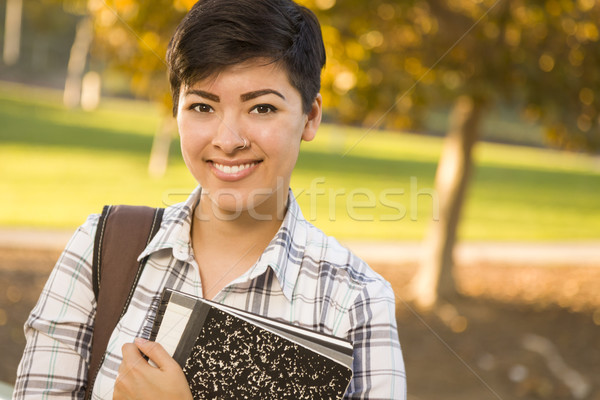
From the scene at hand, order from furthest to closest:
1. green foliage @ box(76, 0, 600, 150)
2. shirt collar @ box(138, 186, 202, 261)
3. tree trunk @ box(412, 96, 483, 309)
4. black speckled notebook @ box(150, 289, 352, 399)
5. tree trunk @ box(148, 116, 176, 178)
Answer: tree trunk @ box(148, 116, 176, 178) → tree trunk @ box(412, 96, 483, 309) → green foliage @ box(76, 0, 600, 150) → shirt collar @ box(138, 186, 202, 261) → black speckled notebook @ box(150, 289, 352, 399)

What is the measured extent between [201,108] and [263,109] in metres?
0.14

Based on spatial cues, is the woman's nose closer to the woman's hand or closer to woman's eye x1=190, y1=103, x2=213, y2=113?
woman's eye x1=190, y1=103, x2=213, y2=113

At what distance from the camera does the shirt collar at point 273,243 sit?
4.67 feet

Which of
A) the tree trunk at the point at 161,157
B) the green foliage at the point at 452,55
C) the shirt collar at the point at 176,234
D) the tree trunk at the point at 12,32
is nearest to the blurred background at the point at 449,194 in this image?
the green foliage at the point at 452,55

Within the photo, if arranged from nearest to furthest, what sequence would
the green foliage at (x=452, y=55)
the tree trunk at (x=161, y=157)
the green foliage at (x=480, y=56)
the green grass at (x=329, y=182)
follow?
the green foliage at (x=452, y=55)
the green foliage at (x=480, y=56)
the green grass at (x=329, y=182)
the tree trunk at (x=161, y=157)

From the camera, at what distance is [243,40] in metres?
1.37

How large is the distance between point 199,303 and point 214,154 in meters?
0.34

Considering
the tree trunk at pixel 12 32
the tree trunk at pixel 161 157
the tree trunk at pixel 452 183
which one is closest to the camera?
the tree trunk at pixel 452 183

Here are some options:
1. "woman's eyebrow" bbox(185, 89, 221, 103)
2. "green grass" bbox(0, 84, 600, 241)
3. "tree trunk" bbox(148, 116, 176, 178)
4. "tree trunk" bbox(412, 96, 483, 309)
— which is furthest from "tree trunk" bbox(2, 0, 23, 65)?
"woman's eyebrow" bbox(185, 89, 221, 103)

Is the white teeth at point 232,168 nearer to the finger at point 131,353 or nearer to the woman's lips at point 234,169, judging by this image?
the woman's lips at point 234,169

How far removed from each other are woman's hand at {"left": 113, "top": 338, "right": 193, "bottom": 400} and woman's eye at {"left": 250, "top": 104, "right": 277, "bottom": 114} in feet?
1.65

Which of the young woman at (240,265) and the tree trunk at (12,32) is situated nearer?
the young woman at (240,265)

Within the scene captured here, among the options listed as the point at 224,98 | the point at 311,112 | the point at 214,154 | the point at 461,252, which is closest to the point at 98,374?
the point at 214,154

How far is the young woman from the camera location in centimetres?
136
